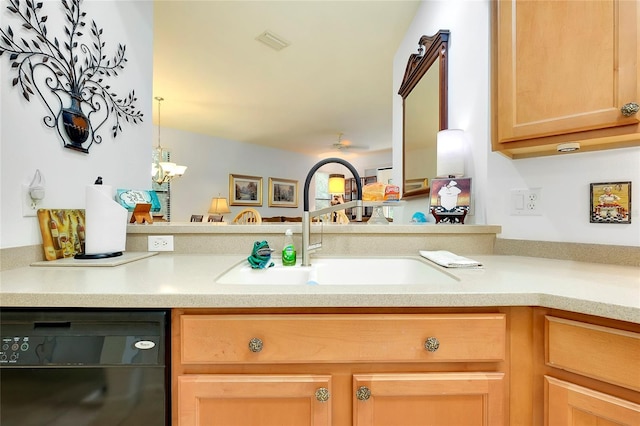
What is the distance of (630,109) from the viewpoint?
783 mm

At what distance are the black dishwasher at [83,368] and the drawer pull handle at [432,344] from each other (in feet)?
2.05

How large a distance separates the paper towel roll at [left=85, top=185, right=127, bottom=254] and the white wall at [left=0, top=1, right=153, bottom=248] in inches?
6.5

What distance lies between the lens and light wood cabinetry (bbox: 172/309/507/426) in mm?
664

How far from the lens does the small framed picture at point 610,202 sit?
966 millimetres

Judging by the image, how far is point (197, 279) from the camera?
0.81 metres

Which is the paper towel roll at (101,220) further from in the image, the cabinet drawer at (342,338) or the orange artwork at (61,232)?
the cabinet drawer at (342,338)

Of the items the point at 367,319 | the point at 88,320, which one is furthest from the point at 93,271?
the point at 367,319

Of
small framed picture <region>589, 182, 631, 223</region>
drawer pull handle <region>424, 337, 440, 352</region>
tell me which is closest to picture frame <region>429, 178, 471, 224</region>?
small framed picture <region>589, 182, 631, 223</region>

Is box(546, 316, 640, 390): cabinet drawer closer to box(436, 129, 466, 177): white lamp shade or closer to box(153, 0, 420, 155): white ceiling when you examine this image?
box(436, 129, 466, 177): white lamp shade

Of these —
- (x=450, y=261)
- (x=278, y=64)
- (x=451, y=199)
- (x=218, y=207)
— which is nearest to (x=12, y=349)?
(x=450, y=261)

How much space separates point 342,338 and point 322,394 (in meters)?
0.14

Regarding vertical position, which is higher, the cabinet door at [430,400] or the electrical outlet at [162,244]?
the electrical outlet at [162,244]

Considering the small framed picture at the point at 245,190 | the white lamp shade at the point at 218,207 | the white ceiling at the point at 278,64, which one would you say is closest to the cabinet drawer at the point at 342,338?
the white ceiling at the point at 278,64

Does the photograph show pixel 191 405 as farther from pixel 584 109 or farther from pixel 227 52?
pixel 227 52
